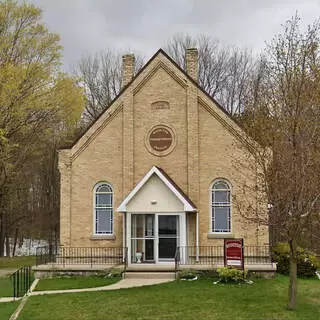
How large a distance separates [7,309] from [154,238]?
9.09 metres

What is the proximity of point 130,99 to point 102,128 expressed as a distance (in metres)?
1.85

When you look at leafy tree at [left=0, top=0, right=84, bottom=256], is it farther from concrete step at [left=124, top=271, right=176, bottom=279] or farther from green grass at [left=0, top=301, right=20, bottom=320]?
green grass at [left=0, top=301, right=20, bottom=320]

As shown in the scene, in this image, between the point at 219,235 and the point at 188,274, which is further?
the point at 219,235

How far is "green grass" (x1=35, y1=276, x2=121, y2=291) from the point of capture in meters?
19.0

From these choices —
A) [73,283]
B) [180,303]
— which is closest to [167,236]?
[73,283]

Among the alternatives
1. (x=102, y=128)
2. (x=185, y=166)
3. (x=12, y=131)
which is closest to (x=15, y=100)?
(x=12, y=131)

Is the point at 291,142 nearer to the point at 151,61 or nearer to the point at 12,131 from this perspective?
Answer: the point at 151,61

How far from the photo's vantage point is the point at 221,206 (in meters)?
24.2

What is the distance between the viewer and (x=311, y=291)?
18.3m

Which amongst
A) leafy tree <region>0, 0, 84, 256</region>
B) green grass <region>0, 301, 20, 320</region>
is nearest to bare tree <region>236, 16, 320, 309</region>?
green grass <region>0, 301, 20, 320</region>

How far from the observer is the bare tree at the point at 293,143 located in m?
13.8

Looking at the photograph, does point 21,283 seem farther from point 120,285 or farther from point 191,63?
point 191,63

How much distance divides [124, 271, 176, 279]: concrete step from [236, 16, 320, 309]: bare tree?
660cm

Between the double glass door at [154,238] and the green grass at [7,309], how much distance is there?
790 centimetres
